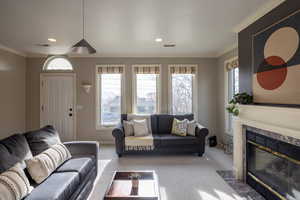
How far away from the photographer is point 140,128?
4516 mm

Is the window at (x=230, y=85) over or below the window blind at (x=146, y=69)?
below

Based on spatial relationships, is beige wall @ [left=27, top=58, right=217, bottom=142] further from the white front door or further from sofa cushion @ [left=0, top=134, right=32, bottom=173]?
sofa cushion @ [left=0, top=134, right=32, bottom=173]

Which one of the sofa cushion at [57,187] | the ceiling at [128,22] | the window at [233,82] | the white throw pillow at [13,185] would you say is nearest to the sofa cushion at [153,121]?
the ceiling at [128,22]

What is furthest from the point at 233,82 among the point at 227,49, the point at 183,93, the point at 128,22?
the point at 128,22

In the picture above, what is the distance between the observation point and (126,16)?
2814 millimetres

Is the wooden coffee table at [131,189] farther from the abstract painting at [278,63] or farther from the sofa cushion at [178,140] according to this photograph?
the abstract painting at [278,63]

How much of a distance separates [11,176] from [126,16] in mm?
2514

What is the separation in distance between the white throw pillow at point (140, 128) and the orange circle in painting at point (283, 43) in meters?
3.05

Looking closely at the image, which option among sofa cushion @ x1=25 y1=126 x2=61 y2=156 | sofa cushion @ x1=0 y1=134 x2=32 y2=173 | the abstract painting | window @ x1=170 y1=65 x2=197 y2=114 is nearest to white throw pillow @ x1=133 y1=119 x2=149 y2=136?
window @ x1=170 y1=65 x2=197 y2=114

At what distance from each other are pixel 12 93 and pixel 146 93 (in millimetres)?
3693

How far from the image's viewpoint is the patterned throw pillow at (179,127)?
4430mm

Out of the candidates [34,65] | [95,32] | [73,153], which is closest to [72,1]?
[95,32]

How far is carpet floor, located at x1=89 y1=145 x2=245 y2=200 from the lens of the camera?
262cm

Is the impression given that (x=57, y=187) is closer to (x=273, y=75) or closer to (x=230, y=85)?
(x=273, y=75)
